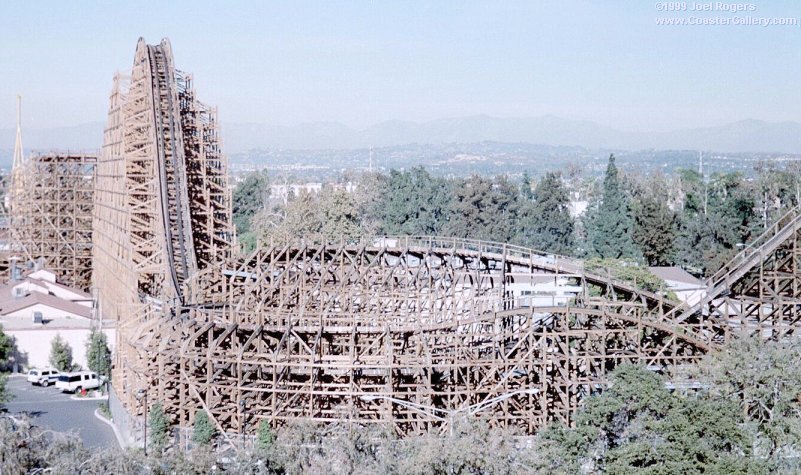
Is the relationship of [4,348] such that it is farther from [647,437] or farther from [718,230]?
[718,230]

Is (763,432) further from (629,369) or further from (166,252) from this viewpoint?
(166,252)

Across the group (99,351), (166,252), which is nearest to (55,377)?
(99,351)

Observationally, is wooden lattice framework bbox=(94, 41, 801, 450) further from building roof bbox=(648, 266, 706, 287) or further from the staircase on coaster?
building roof bbox=(648, 266, 706, 287)

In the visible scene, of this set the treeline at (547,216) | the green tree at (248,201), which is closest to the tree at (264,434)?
the treeline at (547,216)

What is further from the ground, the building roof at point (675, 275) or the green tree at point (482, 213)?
the green tree at point (482, 213)

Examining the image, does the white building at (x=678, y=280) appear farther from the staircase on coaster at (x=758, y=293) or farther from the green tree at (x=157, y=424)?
the green tree at (x=157, y=424)

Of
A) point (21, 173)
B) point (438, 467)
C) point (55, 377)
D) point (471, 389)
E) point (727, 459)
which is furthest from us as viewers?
point (21, 173)
